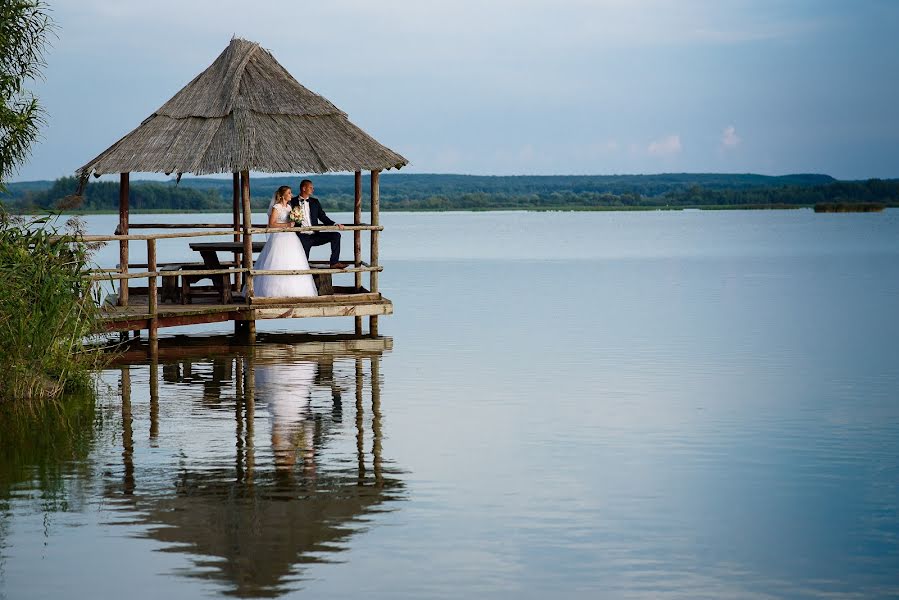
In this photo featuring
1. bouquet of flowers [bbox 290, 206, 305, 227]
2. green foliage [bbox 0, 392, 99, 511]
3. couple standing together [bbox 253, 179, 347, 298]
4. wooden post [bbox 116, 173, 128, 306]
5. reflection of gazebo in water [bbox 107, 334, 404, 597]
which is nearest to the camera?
reflection of gazebo in water [bbox 107, 334, 404, 597]

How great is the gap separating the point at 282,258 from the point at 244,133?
67.4 inches

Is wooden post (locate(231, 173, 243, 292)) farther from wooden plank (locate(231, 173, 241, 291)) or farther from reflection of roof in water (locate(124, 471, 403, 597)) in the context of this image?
reflection of roof in water (locate(124, 471, 403, 597))

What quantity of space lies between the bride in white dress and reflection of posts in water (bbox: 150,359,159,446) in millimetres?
2452

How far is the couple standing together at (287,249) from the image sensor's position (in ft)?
66.9

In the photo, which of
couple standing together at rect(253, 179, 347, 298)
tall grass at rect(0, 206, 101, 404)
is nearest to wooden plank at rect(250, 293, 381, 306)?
couple standing together at rect(253, 179, 347, 298)

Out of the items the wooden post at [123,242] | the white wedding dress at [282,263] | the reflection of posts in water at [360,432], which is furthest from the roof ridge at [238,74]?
the reflection of posts in water at [360,432]

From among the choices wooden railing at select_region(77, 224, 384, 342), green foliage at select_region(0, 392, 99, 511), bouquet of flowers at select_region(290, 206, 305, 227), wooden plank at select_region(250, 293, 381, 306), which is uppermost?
bouquet of flowers at select_region(290, 206, 305, 227)

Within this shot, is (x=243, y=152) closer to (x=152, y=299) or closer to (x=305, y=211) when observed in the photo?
(x=305, y=211)

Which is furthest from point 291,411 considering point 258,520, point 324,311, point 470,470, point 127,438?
point 324,311

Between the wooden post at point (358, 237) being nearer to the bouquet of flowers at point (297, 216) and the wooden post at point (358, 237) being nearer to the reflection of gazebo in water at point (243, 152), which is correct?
the reflection of gazebo in water at point (243, 152)

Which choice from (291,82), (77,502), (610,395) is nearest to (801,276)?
(291,82)

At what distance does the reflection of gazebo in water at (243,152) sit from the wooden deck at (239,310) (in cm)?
1

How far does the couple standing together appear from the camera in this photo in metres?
20.4

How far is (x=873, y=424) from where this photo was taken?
543 inches
